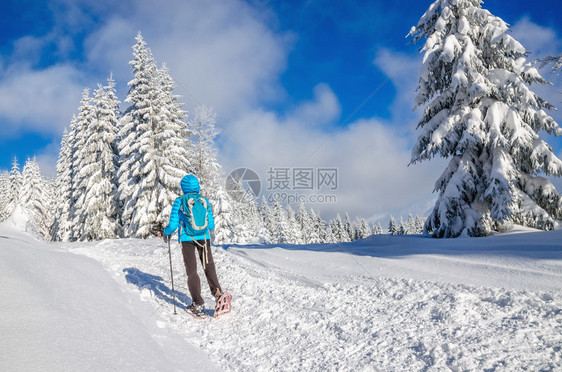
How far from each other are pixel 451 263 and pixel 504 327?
2292 millimetres

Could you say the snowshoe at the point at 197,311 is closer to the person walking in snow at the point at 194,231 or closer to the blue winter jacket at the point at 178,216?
the person walking in snow at the point at 194,231

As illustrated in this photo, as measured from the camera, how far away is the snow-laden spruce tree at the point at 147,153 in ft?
68.1

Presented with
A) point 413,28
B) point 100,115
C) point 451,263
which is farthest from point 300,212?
point 451,263

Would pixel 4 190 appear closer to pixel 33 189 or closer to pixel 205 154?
pixel 33 189

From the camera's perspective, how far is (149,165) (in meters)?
20.7

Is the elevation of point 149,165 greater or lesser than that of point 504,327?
greater

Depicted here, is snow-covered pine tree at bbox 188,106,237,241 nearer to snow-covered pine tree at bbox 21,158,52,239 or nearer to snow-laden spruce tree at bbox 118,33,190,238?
snow-laden spruce tree at bbox 118,33,190,238

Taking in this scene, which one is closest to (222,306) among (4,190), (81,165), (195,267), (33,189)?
(195,267)

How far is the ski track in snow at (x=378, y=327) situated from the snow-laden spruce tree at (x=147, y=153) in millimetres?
16198

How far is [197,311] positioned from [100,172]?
80.8 ft

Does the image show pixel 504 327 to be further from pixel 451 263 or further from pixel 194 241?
pixel 194 241

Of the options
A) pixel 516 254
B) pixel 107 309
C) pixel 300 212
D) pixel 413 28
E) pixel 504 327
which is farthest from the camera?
pixel 300 212

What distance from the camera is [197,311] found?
481 centimetres

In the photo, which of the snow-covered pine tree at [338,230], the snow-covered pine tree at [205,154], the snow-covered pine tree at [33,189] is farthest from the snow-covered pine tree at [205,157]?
the snow-covered pine tree at [338,230]
